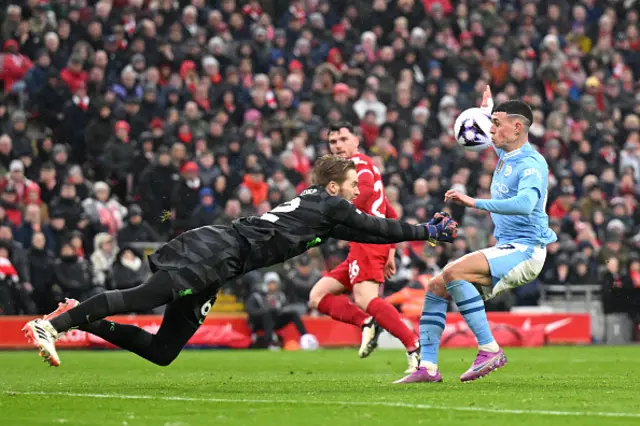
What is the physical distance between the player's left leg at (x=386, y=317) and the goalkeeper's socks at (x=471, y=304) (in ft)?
3.54

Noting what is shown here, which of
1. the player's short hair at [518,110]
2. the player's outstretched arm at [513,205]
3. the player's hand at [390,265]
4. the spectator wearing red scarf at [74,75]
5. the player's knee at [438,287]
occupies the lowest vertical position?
the player's knee at [438,287]

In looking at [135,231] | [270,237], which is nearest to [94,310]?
[270,237]

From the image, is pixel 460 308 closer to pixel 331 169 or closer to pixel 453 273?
pixel 453 273

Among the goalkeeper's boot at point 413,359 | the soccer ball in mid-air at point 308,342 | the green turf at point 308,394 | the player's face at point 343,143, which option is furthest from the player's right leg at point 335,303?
the soccer ball in mid-air at point 308,342

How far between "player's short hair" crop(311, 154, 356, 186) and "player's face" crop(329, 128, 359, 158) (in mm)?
2448

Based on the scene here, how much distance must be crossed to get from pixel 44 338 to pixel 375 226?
103 inches

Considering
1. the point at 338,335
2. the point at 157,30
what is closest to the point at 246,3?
the point at 157,30

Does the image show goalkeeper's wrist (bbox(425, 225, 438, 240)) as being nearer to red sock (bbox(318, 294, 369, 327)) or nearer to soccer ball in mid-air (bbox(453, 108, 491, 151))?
soccer ball in mid-air (bbox(453, 108, 491, 151))

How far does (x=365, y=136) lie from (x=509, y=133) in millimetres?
13185

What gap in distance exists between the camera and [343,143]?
1187 cm

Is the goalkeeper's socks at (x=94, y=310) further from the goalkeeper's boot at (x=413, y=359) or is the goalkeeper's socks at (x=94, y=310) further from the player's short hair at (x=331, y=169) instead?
the goalkeeper's boot at (x=413, y=359)

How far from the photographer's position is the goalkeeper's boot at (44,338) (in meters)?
8.37

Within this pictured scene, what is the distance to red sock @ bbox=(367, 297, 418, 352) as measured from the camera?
11.0m

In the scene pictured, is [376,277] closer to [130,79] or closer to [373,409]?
[373,409]
